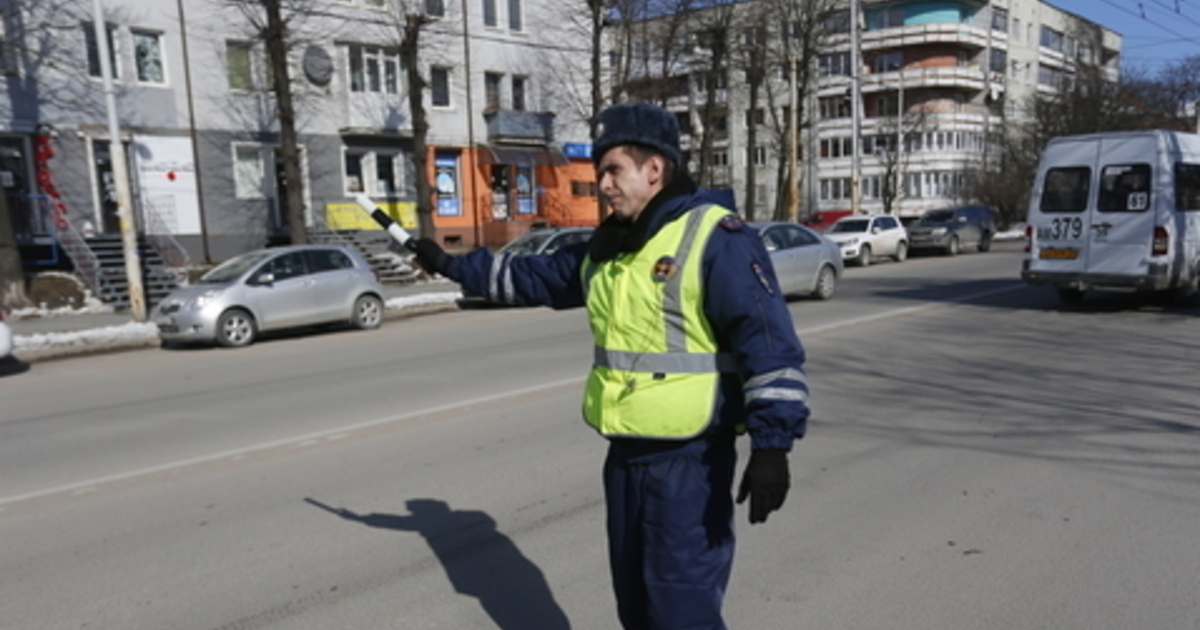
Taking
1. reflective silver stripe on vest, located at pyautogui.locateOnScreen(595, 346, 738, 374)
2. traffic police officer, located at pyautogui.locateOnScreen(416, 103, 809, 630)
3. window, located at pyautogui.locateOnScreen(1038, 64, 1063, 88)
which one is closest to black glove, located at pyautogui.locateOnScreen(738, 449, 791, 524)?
traffic police officer, located at pyautogui.locateOnScreen(416, 103, 809, 630)

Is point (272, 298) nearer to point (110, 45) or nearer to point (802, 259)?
point (802, 259)

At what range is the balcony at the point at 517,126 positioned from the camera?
32.8 metres

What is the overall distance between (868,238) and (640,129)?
25695 mm

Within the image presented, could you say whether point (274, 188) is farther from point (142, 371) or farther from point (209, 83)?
point (142, 371)

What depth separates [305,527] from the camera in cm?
482

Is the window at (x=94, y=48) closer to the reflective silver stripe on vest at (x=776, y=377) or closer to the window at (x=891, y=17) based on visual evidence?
the reflective silver stripe on vest at (x=776, y=377)

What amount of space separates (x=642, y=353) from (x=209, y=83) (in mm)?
26932

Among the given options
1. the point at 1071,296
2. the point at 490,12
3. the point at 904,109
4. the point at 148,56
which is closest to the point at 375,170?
the point at 148,56

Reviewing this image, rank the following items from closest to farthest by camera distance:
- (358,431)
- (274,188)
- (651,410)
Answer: (651,410)
(358,431)
(274,188)

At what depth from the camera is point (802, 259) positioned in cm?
1569

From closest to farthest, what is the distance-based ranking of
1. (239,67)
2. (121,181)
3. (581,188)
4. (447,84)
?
(121,181), (239,67), (447,84), (581,188)

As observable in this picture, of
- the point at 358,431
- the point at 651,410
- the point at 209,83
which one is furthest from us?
the point at 209,83

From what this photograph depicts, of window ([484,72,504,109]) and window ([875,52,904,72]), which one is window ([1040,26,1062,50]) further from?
window ([484,72,504,109])

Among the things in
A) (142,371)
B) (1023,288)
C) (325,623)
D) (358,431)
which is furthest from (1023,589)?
(1023,288)
